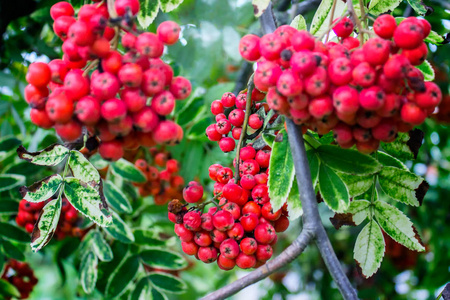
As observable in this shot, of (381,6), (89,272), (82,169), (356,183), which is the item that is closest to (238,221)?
(356,183)

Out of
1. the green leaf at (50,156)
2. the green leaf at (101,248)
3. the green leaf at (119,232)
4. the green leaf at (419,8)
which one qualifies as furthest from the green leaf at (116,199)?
the green leaf at (419,8)

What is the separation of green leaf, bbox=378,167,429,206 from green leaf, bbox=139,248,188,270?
1090 millimetres

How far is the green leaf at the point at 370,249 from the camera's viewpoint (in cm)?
128

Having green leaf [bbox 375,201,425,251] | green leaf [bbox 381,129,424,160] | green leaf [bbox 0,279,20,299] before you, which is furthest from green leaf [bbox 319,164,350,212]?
green leaf [bbox 0,279,20,299]

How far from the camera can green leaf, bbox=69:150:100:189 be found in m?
1.31

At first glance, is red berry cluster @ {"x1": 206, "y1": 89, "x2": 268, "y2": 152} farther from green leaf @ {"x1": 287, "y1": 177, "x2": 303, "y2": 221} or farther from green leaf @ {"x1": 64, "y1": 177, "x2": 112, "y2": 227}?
green leaf @ {"x1": 64, "y1": 177, "x2": 112, "y2": 227}

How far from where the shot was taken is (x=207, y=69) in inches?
93.5

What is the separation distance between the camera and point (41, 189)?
4.26 feet

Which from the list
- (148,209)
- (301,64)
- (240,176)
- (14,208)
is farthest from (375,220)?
(14,208)

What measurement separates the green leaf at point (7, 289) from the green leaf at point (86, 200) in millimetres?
1338

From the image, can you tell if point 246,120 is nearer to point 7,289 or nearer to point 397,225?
point 397,225

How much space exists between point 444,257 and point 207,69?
2.13 m

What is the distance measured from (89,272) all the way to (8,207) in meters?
0.55

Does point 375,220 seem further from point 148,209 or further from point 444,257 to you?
point 444,257
